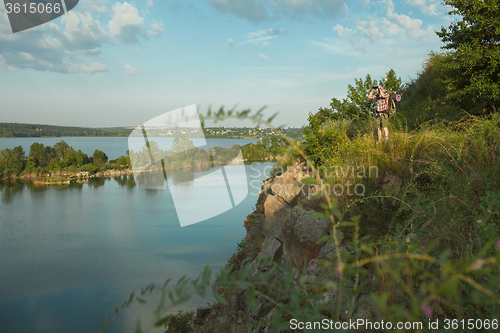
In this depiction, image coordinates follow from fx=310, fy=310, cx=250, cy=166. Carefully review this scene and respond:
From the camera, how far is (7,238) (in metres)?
40.5

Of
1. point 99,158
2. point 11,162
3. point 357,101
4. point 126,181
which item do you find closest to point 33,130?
point 11,162

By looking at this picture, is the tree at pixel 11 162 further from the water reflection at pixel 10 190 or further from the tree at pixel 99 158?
the tree at pixel 99 158

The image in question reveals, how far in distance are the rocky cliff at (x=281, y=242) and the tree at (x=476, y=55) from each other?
4.87m

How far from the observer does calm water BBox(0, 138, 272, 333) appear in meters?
23.0

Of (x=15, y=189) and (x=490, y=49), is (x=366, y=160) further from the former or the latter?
(x=15, y=189)

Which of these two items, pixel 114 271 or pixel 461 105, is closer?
pixel 461 105

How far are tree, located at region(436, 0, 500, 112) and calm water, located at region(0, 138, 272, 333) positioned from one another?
693 cm

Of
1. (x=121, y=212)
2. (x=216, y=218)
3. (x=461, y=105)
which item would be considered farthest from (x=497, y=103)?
(x=121, y=212)

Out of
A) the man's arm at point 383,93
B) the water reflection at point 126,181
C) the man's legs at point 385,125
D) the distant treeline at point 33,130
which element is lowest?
the water reflection at point 126,181

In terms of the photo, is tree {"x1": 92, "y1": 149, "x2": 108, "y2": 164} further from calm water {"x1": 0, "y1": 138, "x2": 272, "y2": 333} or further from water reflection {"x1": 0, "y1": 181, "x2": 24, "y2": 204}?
calm water {"x1": 0, "y1": 138, "x2": 272, "y2": 333}

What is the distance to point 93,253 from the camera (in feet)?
114

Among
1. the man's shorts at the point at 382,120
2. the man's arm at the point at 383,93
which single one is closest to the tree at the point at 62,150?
the man's arm at the point at 383,93

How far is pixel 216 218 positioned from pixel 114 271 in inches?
714

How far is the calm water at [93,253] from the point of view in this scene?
23.0m
